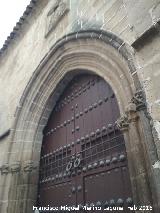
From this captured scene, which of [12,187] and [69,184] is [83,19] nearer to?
[69,184]

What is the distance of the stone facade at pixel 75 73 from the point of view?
1568 mm

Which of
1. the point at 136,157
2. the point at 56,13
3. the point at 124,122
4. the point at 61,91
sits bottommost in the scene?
the point at 136,157

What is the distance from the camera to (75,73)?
3.25m

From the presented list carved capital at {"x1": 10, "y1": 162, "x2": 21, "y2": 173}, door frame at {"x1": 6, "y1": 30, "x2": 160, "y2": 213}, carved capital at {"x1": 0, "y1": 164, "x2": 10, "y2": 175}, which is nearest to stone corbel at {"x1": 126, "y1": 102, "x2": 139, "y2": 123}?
door frame at {"x1": 6, "y1": 30, "x2": 160, "y2": 213}

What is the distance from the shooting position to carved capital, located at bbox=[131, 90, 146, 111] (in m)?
1.73

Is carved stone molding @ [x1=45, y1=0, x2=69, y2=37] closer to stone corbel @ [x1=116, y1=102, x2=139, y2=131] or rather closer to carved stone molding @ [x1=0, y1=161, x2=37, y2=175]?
carved stone molding @ [x1=0, y1=161, x2=37, y2=175]

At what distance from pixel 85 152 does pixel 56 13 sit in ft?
8.07

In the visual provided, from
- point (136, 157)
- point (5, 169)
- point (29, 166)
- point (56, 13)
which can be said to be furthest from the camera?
point (56, 13)

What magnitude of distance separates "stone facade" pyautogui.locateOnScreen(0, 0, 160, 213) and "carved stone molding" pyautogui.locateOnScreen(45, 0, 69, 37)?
2cm

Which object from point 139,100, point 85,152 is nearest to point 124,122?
point 139,100

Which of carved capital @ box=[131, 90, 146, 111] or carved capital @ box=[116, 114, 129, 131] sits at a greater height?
carved capital @ box=[131, 90, 146, 111]

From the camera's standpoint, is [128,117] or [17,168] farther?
[17,168]

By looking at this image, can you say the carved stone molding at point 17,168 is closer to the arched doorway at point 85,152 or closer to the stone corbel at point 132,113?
the arched doorway at point 85,152

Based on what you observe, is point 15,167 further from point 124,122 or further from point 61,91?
point 124,122
